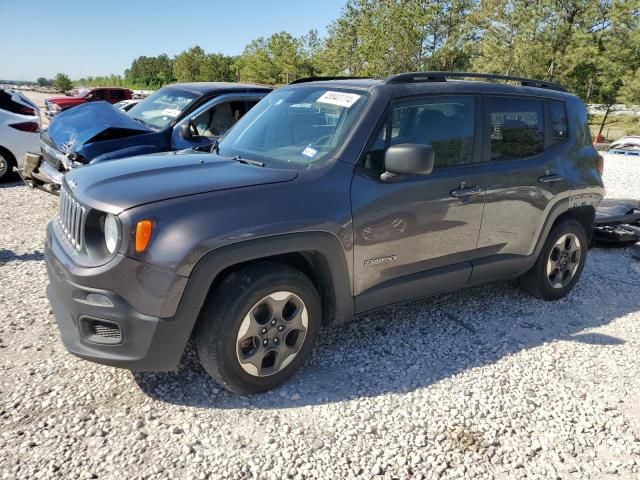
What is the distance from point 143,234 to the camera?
2.50 metres

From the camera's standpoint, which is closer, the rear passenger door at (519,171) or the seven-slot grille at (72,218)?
the seven-slot grille at (72,218)

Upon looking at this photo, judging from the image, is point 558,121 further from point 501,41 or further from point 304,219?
point 501,41

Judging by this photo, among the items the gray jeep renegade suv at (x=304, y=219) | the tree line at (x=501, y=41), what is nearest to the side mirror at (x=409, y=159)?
the gray jeep renegade suv at (x=304, y=219)

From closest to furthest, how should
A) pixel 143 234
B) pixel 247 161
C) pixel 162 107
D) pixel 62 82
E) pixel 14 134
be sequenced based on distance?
pixel 143 234, pixel 247 161, pixel 162 107, pixel 14 134, pixel 62 82

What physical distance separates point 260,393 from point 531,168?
2.70 metres

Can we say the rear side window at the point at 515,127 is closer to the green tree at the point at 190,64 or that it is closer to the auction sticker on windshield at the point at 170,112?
the auction sticker on windshield at the point at 170,112

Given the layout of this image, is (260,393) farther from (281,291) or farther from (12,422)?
(12,422)

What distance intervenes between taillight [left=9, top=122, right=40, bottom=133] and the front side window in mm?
7712

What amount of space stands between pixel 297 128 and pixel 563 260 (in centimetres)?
274

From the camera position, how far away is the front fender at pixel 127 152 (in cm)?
577

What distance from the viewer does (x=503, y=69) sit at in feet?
91.8

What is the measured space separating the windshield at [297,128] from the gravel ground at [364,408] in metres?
1.36

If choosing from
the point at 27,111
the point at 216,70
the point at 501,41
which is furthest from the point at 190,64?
the point at 27,111

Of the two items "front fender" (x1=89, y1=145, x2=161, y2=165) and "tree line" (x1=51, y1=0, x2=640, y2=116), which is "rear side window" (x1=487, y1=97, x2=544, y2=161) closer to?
"front fender" (x1=89, y1=145, x2=161, y2=165)
